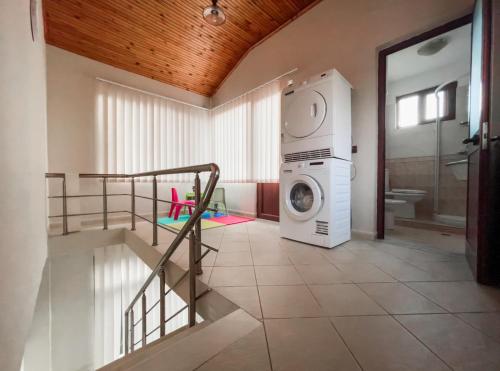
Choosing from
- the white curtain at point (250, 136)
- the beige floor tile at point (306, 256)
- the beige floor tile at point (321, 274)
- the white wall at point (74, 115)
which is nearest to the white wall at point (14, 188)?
the beige floor tile at point (321, 274)

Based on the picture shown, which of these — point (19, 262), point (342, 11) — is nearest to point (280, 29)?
point (342, 11)

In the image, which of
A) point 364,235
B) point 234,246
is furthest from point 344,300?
point 364,235

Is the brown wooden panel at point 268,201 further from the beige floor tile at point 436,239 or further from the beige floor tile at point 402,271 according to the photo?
the beige floor tile at point 402,271

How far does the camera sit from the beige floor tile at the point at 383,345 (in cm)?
62

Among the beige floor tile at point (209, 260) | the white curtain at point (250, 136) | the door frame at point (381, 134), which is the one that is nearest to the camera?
the beige floor tile at point (209, 260)

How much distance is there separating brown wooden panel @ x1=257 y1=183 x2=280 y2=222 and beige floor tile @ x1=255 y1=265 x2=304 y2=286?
1.56 meters

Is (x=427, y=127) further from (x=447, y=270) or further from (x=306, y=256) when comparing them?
(x=306, y=256)

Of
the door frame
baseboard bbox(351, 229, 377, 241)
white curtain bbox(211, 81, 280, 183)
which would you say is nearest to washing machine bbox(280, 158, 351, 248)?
baseboard bbox(351, 229, 377, 241)

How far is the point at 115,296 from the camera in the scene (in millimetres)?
2711

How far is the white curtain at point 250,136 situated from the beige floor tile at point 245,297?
6.35 ft

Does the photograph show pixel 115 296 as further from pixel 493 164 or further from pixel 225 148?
pixel 493 164

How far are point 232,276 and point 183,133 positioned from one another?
312 cm

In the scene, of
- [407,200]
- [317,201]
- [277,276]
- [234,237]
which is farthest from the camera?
[407,200]

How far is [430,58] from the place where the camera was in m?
2.93
